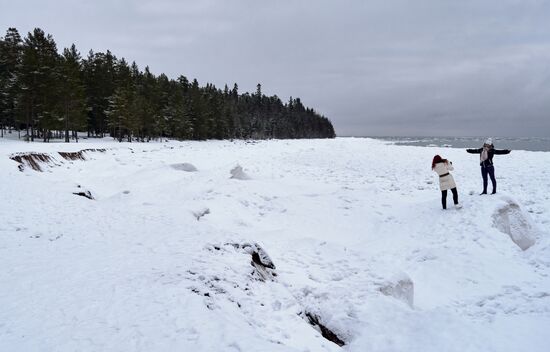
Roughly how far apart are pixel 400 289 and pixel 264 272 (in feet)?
10.2

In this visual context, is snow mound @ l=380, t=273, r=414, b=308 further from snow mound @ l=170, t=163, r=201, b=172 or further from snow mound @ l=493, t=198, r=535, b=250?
snow mound @ l=170, t=163, r=201, b=172

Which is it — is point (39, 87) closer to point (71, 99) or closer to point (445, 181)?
point (71, 99)

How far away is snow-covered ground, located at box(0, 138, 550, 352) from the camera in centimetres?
513

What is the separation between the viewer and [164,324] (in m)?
4.95

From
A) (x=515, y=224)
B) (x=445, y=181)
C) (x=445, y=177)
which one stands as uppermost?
(x=445, y=177)

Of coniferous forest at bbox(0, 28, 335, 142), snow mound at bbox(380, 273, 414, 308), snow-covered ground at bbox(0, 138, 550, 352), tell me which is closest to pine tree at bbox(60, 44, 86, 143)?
coniferous forest at bbox(0, 28, 335, 142)

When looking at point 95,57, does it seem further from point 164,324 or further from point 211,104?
point 164,324

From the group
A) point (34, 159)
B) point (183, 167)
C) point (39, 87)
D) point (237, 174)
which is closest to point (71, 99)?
point (39, 87)

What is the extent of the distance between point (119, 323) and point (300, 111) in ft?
526

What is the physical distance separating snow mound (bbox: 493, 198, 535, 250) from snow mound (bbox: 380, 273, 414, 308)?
5.61 m

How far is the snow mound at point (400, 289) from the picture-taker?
304 inches

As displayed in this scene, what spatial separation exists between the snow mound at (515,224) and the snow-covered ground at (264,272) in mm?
43

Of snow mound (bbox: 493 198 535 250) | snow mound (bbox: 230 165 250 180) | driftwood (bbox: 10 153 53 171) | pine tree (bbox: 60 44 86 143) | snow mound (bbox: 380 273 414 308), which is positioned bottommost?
snow mound (bbox: 380 273 414 308)

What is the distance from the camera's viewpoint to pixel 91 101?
58.8 meters
